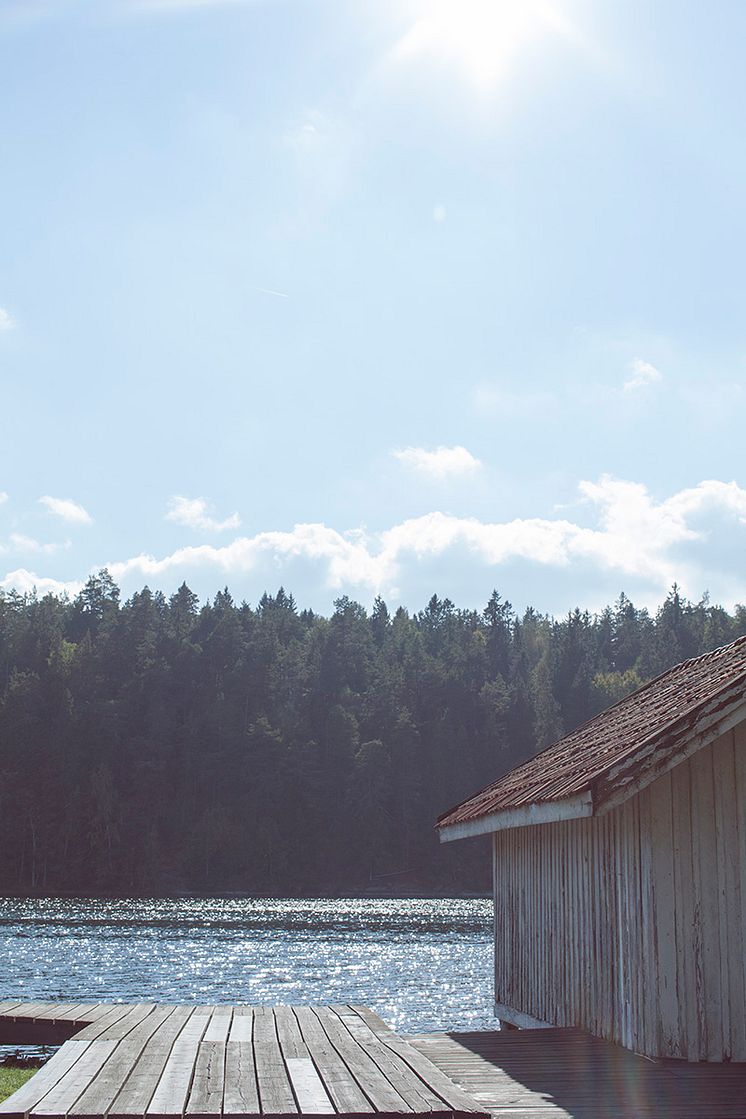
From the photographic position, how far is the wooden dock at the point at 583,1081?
7.98 metres

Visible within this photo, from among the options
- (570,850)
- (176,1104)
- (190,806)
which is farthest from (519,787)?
(190,806)

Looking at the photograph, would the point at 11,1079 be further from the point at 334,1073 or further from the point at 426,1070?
the point at 426,1070

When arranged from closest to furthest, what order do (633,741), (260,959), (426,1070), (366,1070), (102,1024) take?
(366,1070), (426,1070), (633,741), (102,1024), (260,959)

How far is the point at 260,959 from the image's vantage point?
36.7m

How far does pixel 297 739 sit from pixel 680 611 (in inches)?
2847

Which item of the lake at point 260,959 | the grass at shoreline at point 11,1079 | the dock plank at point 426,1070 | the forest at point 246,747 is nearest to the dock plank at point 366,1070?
the dock plank at point 426,1070

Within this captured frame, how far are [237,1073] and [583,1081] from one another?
265cm

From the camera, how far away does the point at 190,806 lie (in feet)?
327

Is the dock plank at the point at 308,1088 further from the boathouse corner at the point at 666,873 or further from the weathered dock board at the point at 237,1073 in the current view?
the boathouse corner at the point at 666,873

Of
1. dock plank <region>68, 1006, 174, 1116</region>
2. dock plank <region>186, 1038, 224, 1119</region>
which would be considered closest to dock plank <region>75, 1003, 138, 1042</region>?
dock plank <region>68, 1006, 174, 1116</region>

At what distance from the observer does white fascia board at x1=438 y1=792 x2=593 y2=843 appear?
9.13 metres

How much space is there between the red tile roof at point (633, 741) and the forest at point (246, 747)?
253ft

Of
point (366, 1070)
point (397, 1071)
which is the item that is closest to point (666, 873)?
point (397, 1071)

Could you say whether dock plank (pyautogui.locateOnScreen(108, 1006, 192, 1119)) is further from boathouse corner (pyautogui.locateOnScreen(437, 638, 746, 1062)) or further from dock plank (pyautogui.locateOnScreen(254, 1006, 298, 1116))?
boathouse corner (pyautogui.locateOnScreen(437, 638, 746, 1062))
